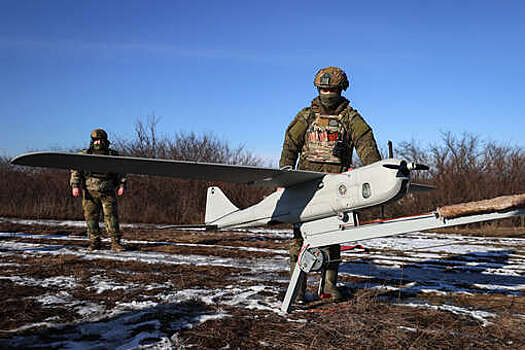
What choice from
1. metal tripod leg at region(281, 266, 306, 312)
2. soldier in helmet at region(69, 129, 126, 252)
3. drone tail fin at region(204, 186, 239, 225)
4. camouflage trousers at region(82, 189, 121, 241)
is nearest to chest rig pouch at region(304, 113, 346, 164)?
metal tripod leg at region(281, 266, 306, 312)

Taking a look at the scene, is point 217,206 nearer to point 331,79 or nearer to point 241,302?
point 241,302

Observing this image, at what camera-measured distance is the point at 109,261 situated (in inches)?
234

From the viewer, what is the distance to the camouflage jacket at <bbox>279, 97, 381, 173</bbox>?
4.02 m

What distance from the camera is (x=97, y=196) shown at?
767 centimetres

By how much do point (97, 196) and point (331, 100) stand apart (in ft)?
18.6

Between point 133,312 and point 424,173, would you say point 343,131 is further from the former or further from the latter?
point 424,173

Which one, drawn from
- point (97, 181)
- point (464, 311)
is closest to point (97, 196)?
point (97, 181)

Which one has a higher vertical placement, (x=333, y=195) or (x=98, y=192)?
(x=98, y=192)

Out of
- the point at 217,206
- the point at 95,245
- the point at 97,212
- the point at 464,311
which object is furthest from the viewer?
the point at 97,212

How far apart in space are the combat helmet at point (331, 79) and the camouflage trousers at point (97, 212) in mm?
5286

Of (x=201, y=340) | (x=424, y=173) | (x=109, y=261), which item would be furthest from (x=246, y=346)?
(x=424, y=173)

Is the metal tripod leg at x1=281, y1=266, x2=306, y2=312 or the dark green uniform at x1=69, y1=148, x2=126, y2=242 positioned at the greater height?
the dark green uniform at x1=69, y1=148, x2=126, y2=242

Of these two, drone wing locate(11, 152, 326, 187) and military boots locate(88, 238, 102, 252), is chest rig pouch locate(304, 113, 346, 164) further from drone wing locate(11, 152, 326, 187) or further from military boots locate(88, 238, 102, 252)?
military boots locate(88, 238, 102, 252)

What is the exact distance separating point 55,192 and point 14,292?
625 inches
